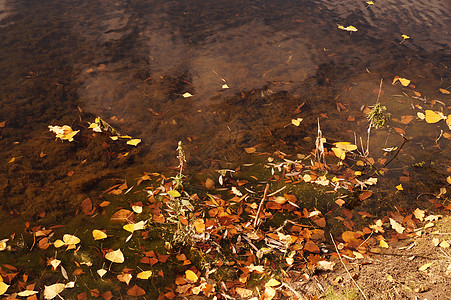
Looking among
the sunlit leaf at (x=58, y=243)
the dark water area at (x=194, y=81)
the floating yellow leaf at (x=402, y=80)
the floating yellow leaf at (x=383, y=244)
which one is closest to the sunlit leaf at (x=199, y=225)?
the dark water area at (x=194, y=81)

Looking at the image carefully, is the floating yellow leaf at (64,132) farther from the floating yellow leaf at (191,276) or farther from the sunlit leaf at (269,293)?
the sunlit leaf at (269,293)

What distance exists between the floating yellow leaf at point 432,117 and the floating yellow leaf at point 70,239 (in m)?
4.26

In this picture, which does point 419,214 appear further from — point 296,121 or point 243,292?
point 243,292

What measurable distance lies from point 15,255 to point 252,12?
18.6 ft

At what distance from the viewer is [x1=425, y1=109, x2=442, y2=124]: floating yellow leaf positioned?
3777mm

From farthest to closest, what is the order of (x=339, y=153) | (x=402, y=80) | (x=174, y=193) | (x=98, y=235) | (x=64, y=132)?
(x=402, y=80) → (x=64, y=132) → (x=339, y=153) → (x=174, y=193) → (x=98, y=235)

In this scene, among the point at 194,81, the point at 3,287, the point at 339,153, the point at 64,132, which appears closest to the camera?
the point at 3,287

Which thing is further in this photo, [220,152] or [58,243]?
[220,152]

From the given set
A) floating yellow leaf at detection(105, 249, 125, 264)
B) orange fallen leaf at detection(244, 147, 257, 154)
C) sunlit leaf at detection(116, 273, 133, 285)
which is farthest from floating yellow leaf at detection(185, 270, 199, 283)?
orange fallen leaf at detection(244, 147, 257, 154)

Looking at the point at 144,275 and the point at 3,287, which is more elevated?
the point at 3,287

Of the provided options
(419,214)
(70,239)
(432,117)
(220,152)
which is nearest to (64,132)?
(70,239)

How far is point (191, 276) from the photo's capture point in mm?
2166

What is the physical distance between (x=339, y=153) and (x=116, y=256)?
252 centimetres

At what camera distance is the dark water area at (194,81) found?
10.4ft
